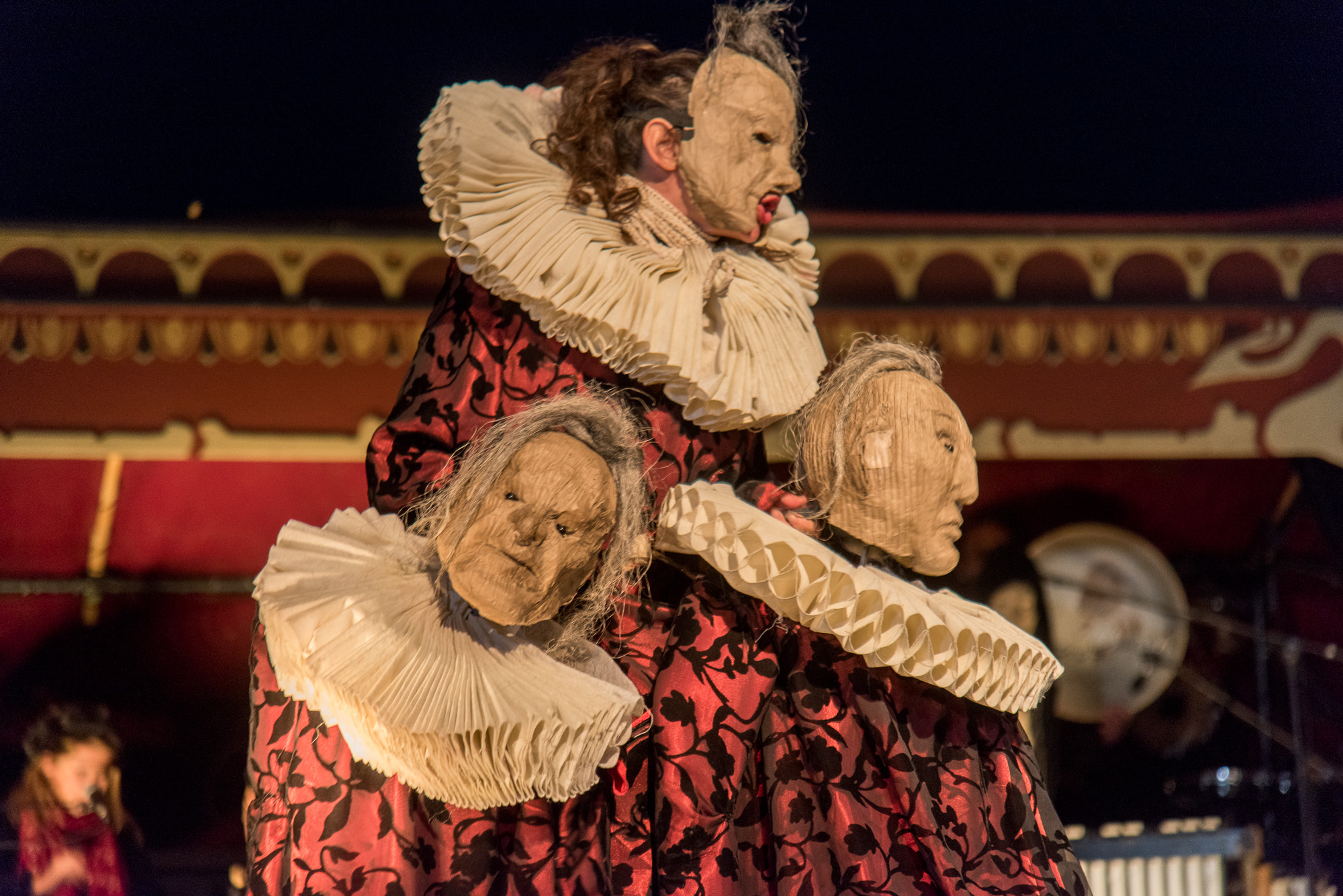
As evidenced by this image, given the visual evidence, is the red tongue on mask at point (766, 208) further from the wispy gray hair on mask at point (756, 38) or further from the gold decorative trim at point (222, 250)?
→ the gold decorative trim at point (222, 250)

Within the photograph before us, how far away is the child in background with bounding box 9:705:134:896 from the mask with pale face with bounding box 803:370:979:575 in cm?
181

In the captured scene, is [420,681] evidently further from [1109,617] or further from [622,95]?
[1109,617]

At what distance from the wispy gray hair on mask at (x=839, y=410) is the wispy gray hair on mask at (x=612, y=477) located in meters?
0.26

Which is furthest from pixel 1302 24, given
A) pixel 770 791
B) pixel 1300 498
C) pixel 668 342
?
pixel 770 791

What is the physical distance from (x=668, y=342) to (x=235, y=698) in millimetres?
1658

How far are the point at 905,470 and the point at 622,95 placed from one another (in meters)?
0.80

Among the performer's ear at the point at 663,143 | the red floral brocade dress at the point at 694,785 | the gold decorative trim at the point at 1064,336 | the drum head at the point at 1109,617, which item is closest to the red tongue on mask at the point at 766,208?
the performer's ear at the point at 663,143

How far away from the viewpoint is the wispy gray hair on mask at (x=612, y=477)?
150cm

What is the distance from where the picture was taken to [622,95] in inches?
78.5

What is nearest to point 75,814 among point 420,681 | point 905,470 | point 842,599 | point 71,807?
point 71,807

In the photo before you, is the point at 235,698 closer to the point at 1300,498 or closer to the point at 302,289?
the point at 302,289

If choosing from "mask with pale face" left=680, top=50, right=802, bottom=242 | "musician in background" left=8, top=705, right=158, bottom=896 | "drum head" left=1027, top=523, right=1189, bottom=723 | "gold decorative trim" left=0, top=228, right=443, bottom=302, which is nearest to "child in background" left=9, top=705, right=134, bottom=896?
"musician in background" left=8, top=705, right=158, bottom=896

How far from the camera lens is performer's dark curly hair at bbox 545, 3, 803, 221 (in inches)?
75.8

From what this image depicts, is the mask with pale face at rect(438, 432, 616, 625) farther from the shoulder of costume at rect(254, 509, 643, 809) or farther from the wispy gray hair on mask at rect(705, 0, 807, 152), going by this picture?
the wispy gray hair on mask at rect(705, 0, 807, 152)
